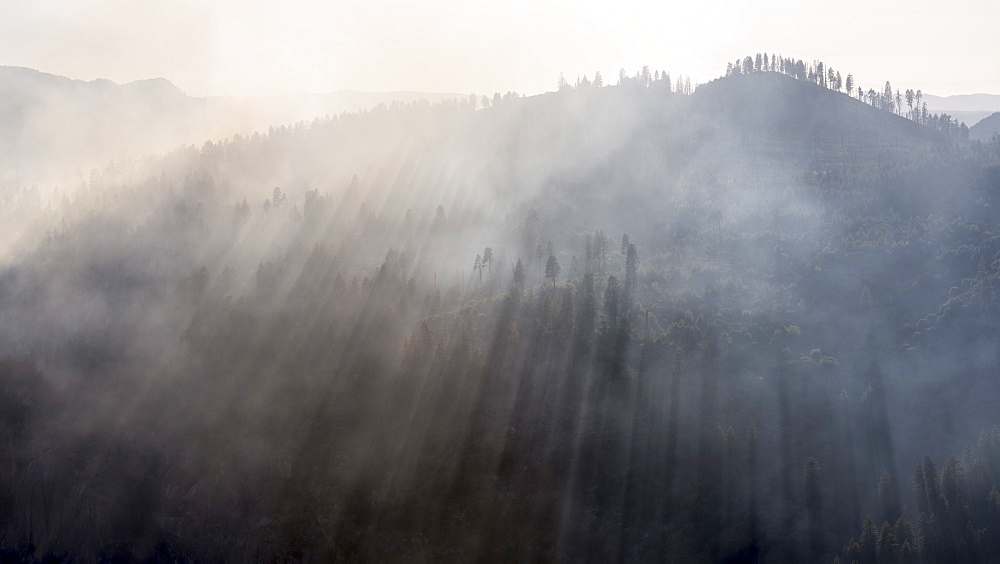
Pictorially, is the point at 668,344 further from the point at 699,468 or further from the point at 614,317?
the point at 699,468

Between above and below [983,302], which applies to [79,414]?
below

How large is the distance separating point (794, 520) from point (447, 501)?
209ft

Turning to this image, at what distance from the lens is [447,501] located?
12244 centimetres

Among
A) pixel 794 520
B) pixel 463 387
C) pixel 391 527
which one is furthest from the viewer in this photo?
pixel 463 387

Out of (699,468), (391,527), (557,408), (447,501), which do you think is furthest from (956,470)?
(391,527)

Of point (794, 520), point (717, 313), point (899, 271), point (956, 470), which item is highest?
point (899, 271)

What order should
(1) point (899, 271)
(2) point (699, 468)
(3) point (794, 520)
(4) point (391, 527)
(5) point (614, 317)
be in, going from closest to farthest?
(3) point (794, 520) < (2) point (699, 468) < (4) point (391, 527) < (5) point (614, 317) < (1) point (899, 271)

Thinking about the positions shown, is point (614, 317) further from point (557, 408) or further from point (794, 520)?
point (794, 520)

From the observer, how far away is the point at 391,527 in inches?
4872

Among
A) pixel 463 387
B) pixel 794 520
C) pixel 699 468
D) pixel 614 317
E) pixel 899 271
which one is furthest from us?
pixel 899 271

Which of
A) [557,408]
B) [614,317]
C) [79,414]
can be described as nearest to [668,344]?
[614,317]

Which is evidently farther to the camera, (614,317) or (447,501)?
(614,317)

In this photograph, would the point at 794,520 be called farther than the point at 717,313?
No

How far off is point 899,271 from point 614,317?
8433 cm
